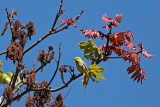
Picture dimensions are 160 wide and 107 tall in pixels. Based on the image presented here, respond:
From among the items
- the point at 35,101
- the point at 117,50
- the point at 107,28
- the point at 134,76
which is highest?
the point at 107,28

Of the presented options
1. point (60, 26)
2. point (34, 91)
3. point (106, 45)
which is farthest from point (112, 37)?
point (34, 91)

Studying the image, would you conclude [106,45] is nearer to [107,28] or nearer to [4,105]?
[107,28]

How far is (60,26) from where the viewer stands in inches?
256

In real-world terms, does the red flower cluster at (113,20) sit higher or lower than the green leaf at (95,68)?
higher

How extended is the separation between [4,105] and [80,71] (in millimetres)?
1630

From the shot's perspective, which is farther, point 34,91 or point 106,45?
point 106,45

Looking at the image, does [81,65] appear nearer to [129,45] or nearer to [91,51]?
[91,51]

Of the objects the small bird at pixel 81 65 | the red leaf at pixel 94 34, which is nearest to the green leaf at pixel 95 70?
the small bird at pixel 81 65

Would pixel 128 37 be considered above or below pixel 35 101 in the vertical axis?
above

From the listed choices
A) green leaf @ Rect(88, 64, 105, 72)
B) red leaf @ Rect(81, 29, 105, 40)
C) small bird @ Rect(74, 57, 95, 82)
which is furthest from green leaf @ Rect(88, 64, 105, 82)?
red leaf @ Rect(81, 29, 105, 40)

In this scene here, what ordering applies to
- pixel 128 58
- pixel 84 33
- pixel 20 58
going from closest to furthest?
pixel 20 58 < pixel 128 58 < pixel 84 33

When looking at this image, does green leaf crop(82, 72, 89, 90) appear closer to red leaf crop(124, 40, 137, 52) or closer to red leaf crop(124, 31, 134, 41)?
red leaf crop(124, 40, 137, 52)

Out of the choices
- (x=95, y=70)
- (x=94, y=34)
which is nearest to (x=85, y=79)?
(x=95, y=70)

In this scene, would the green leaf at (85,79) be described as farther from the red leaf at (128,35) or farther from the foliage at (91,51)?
the red leaf at (128,35)
